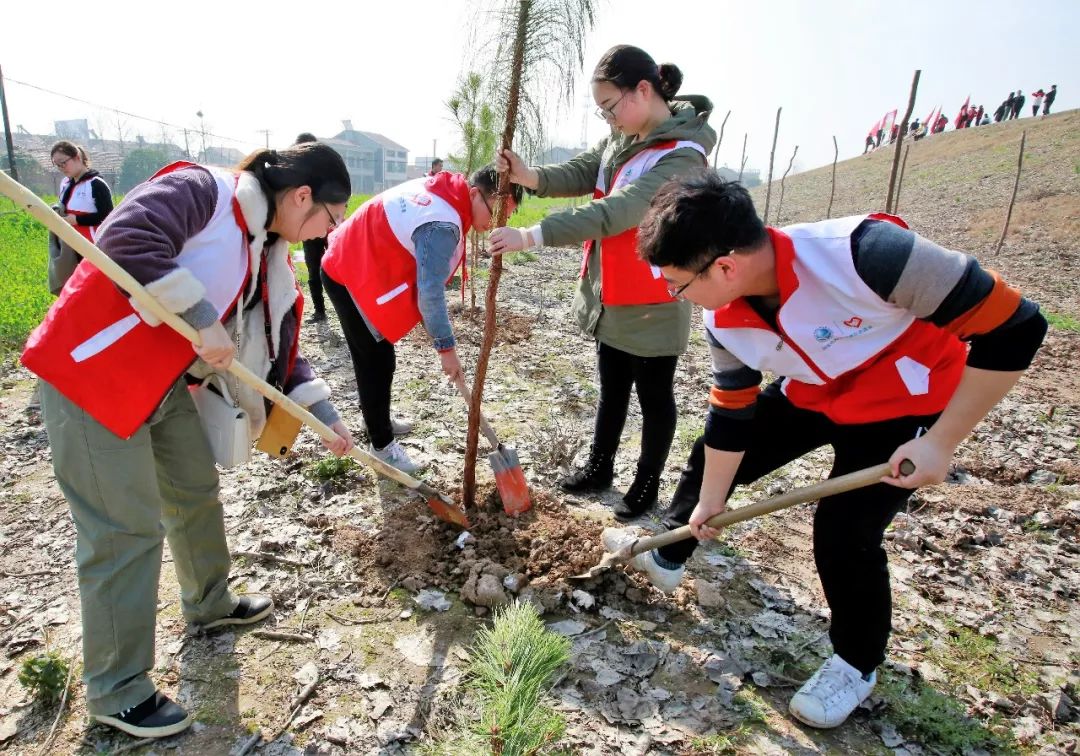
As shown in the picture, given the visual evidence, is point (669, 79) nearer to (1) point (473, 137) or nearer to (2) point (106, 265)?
(2) point (106, 265)

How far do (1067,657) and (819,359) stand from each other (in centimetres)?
189

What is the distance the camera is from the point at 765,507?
2.14 m

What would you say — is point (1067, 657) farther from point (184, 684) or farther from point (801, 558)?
point (184, 684)

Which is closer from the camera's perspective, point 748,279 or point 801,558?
point 748,279

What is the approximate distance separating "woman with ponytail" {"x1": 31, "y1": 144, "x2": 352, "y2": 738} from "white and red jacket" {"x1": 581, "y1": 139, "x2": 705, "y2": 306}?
4.32ft

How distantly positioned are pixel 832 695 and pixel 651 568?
79cm

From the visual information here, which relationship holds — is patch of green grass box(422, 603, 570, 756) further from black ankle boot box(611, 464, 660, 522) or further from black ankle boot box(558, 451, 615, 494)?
black ankle boot box(558, 451, 615, 494)

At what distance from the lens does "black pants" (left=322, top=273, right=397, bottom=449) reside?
3369 millimetres

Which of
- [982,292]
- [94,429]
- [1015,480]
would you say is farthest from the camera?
[1015,480]

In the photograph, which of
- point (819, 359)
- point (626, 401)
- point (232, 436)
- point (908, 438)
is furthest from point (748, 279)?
point (232, 436)

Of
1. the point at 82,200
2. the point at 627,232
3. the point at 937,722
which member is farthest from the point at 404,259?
the point at 82,200

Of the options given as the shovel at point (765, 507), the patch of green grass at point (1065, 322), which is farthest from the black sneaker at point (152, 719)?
the patch of green grass at point (1065, 322)

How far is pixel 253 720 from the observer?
2.16 metres

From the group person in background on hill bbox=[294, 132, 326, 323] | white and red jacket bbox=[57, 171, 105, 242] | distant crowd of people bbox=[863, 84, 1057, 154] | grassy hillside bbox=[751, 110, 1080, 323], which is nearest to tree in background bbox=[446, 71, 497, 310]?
person in background on hill bbox=[294, 132, 326, 323]
